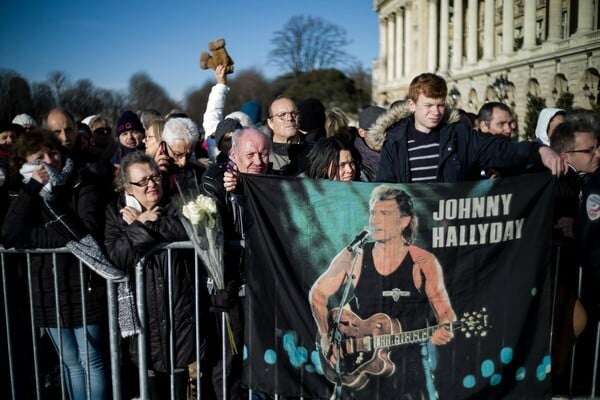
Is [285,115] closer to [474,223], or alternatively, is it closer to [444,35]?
[474,223]

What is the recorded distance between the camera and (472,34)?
5141cm

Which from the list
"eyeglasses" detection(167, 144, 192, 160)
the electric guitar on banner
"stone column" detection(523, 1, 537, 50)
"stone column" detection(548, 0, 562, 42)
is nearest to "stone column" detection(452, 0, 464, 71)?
"stone column" detection(523, 1, 537, 50)

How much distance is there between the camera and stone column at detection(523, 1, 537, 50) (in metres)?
40.9

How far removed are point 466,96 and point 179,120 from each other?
50804mm

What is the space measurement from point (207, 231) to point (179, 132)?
1.54 metres

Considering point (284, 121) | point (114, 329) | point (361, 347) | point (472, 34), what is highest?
point (472, 34)

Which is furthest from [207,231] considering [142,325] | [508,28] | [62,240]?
[508,28]

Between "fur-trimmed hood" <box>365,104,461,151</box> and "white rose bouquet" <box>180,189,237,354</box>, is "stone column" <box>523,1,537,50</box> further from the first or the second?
"white rose bouquet" <box>180,189,237,354</box>

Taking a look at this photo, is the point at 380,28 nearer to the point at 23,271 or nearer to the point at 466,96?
the point at 466,96

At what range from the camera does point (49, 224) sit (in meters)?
3.63

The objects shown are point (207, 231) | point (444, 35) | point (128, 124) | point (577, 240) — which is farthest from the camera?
point (444, 35)

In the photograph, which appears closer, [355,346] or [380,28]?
[355,346]

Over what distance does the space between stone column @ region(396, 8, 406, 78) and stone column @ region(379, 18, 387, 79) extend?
5.57m

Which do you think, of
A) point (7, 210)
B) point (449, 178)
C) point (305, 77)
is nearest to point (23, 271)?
point (7, 210)
